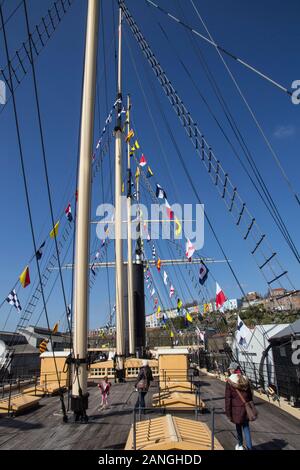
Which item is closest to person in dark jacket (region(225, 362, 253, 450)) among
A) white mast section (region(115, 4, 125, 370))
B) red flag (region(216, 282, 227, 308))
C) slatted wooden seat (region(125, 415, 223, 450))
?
slatted wooden seat (region(125, 415, 223, 450))

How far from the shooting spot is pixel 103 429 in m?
8.98

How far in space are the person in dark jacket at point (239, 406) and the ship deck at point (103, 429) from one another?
909 mm

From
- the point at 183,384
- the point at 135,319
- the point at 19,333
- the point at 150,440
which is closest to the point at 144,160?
the point at 135,319

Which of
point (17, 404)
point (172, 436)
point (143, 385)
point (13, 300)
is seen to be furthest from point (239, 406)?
point (13, 300)

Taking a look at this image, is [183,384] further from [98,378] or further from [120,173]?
[120,173]

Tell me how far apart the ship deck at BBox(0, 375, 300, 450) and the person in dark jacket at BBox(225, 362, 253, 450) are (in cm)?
91

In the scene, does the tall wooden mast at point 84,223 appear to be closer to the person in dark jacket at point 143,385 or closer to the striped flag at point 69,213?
the person in dark jacket at point 143,385

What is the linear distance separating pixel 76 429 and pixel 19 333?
122 feet

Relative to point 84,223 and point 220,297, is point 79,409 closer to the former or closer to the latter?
point 84,223

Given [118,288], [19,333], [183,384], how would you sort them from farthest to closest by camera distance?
1. [19,333]
2. [118,288]
3. [183,384]

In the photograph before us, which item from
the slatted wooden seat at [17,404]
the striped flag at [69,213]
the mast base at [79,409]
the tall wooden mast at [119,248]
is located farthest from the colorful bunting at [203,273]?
the mast base at [79,409]

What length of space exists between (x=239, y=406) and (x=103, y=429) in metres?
3.98

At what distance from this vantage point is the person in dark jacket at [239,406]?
6.62 meters

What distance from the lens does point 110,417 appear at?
10477mm
